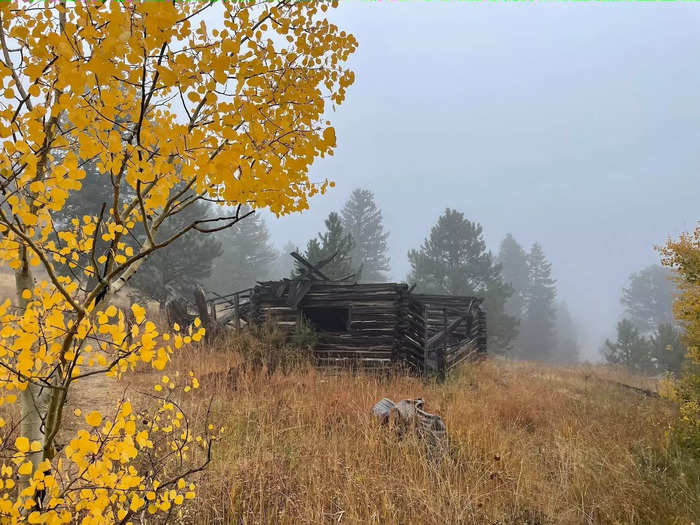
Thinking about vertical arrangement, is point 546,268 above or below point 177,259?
above

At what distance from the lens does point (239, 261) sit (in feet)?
109

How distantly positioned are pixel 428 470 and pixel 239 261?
1243 inches

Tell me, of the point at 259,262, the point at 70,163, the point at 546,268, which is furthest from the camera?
the point at 546,268

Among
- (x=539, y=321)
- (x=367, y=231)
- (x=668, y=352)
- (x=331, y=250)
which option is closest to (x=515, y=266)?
(x=539, y=321)

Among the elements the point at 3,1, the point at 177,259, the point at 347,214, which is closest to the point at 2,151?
the point at 3,1

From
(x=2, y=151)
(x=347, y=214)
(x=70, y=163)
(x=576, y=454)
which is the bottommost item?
(x=576, y=454)

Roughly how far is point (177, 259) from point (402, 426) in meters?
16.3

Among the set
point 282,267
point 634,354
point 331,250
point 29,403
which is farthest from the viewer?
point 282,267

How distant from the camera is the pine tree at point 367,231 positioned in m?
38.8

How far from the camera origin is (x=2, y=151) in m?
1.40

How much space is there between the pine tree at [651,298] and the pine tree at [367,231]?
106 ft

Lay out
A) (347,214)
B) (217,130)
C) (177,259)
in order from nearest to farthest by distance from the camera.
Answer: (217,130)
(177,259)
(347,214)

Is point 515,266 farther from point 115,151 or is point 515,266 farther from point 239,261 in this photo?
point 115,151

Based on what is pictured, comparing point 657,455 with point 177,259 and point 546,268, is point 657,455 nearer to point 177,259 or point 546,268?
point 177,259
